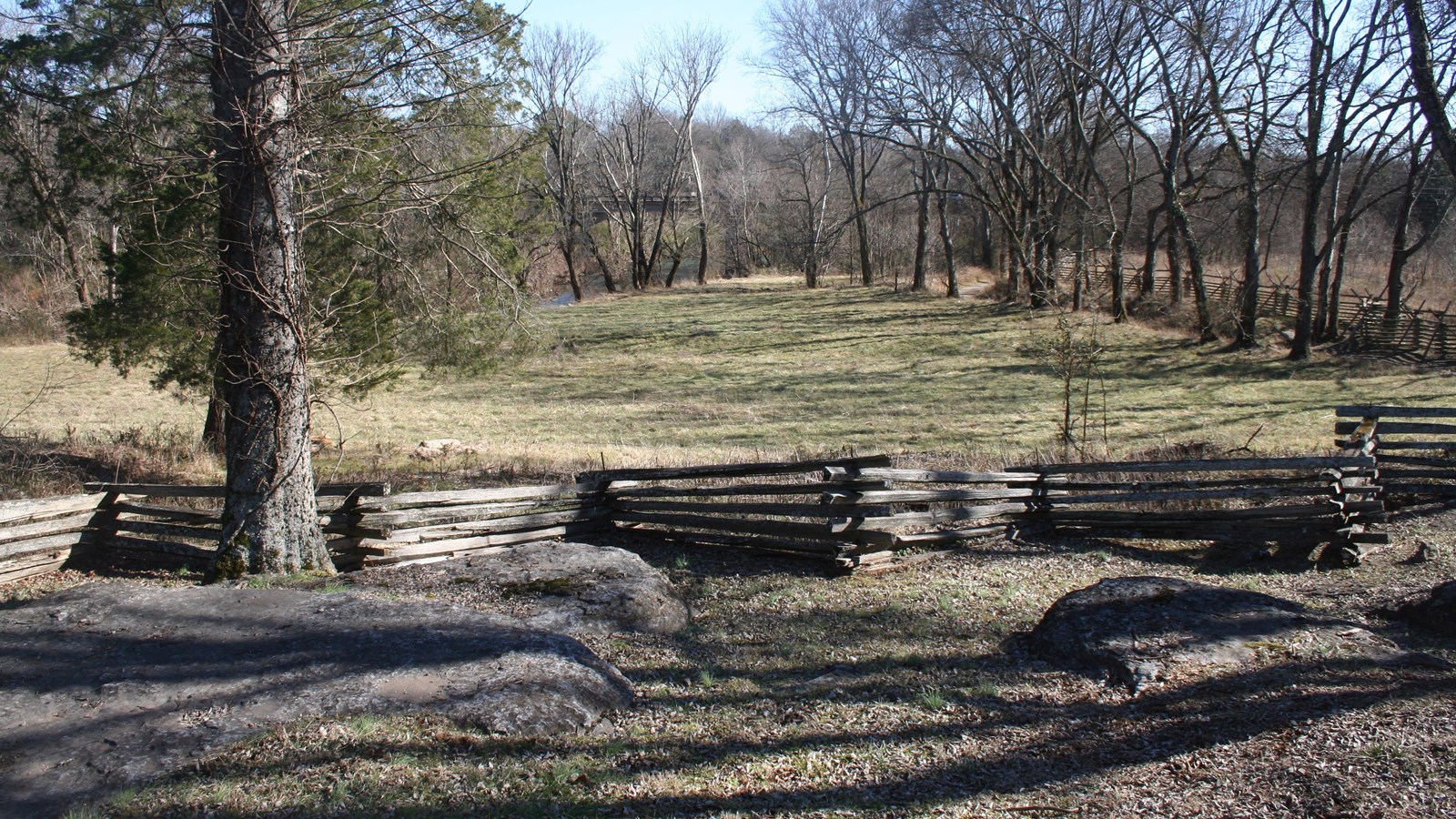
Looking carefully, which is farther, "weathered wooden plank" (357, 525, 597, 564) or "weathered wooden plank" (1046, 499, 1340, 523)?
"weathered wooden plank" (1046, 499, 1340, 523)

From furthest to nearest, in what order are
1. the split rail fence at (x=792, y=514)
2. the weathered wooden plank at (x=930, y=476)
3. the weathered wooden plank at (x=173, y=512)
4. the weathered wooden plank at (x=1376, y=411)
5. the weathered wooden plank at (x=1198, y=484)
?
the weathered wooden plank at (x=1376, y=411)
the weathered wooden plank at (x=1198, y=484)
the weathered wooden plank at (x=173, y=512)
the weathered wooden plank at (x=930, y=476)
the split rail fence at (x=792, y=514)

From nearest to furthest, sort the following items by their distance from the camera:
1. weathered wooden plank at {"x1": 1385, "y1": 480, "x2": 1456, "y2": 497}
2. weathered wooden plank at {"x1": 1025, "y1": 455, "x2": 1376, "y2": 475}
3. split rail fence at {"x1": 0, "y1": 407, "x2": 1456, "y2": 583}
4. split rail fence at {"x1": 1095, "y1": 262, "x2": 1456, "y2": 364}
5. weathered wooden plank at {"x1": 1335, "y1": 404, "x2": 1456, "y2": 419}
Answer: split rail fence at {"x1": 0, "y1": 407, "x2": 1456, "y2": 583}, weathered wooden plank at {"x1": 1025, "y1": 455, "x2": 1376, "y2": 475}, weathered wooden plank at {"x1": 1385, "y1": 480, "x2": 1456, "y2": 497}, weathered wooden plank at {"x1": 1335, "y1": 404, "x2": 1456, "y2": 419}, split rail fence at {"x1": 1095, "y1": 262, "x2": 1456, "y2": 364}

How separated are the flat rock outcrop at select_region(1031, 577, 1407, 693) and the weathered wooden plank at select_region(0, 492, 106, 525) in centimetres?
798

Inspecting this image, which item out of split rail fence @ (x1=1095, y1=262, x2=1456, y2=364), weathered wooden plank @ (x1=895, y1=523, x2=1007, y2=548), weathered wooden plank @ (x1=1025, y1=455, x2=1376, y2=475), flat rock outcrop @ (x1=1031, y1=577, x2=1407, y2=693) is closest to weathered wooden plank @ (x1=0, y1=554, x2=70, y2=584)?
weathered wooden plank @ (x1=895, y1=523, x2=1007, y2=548)

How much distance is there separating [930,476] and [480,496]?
157 inches

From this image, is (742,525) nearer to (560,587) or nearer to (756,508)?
(756,508)

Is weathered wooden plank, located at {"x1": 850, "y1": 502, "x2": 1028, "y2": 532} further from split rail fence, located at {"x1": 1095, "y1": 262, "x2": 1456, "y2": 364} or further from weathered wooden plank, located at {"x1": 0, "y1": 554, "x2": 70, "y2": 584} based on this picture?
split rail fence, located at {"x1": 1095, "y1": 262, "x2": 1456, "y2": 364}

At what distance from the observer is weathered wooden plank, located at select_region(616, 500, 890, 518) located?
8.00m

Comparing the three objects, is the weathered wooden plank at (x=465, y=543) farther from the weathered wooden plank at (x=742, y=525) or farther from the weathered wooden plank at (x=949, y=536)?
the weathered wooden plank at (x=949, y=536)

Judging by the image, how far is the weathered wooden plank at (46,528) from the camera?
7.73 meters

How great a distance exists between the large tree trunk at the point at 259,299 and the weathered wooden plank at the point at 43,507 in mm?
2628

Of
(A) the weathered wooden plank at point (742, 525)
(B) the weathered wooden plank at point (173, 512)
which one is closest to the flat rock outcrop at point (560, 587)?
(A) the weathered wooden plank at point (742, 525)

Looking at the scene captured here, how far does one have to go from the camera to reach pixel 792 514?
8.24 meters

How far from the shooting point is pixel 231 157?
671cm
